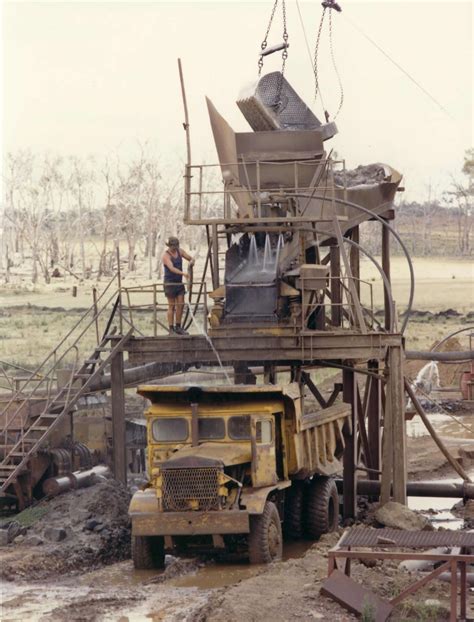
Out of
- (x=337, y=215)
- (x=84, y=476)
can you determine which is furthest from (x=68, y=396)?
(x=337, y=215)

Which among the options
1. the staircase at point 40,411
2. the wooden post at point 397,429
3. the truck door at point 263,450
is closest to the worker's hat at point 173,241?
the staircase at point 40,411

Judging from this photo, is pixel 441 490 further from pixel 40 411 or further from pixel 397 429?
pixel 40 411

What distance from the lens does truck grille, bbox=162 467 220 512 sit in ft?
61.0

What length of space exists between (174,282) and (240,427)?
16.7 ft

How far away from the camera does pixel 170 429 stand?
781 inches

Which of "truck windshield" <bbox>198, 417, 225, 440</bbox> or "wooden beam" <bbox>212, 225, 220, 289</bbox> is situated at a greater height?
"wooden beam" <bbox>212, 225, 220, 289</bbox>

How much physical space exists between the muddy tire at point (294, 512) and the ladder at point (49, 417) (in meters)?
3.91

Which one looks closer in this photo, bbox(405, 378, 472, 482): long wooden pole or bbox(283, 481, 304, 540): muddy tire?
bbox(283, 481, 304, 540): muddy tire

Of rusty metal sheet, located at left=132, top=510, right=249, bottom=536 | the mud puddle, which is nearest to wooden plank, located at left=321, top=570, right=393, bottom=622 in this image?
the mud puddle

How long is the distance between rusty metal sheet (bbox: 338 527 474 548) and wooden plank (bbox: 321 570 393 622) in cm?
39

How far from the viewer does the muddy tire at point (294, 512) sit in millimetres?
21812

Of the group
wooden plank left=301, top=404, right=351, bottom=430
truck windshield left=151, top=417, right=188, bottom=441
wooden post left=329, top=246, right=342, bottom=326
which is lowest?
wooden plank left=301, top=404, right=351, bottom=430

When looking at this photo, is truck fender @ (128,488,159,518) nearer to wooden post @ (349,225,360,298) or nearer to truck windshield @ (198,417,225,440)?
truck windshield @ (198,417,225,440)

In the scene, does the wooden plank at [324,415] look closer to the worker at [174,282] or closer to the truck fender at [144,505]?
the truck fender at [144,505]
